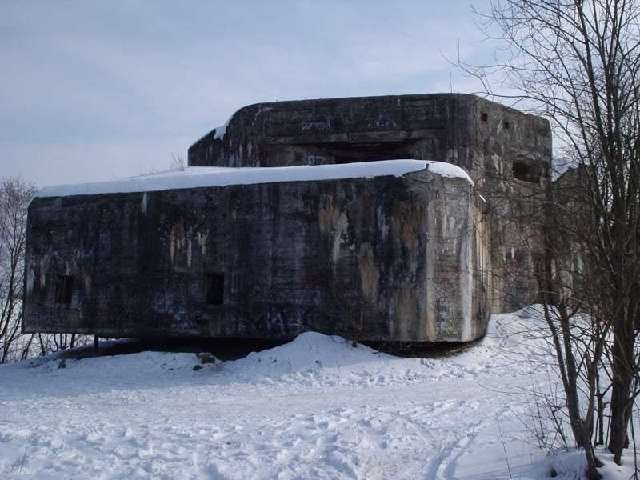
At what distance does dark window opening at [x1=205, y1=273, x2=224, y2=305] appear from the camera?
10.7 metres

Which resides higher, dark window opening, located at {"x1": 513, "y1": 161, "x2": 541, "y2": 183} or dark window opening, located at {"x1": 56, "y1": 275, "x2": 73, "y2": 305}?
dark window opening, located at {"x1": 513, "y1": 161, "x2": 541, "y2": 183}

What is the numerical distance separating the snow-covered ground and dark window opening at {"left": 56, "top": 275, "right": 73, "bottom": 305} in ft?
3.60

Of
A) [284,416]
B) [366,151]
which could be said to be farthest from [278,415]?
[366,151]

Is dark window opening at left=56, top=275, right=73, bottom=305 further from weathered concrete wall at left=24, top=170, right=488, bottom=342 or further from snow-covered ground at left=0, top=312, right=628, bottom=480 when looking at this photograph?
snow-covered ground at left=0, top=312, right=628, bottom=480

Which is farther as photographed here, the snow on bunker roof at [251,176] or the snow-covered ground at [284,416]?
the snow on bunker roof at [251,176]

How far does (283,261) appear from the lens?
10281 mm

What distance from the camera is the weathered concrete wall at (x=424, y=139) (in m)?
12.9

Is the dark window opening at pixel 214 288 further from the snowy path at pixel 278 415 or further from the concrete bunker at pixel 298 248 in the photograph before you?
the snowy path at pixel 278 415

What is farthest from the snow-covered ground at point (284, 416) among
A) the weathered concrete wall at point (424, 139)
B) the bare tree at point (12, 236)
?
the bare tree at point (12, 236)

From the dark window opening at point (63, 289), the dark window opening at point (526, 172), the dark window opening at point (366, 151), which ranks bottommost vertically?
the dark window opening at point (63, 289)

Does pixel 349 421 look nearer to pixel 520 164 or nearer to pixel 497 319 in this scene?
pixel 497 319

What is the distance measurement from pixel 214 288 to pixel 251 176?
180 cm

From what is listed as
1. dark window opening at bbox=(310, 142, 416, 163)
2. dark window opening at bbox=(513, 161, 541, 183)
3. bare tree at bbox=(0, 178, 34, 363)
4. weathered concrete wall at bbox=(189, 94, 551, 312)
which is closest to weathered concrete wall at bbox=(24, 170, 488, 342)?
weathered concrete wall at bbox=(189, 94, 551, 312)

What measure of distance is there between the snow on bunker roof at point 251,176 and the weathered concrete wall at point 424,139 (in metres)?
2.15
